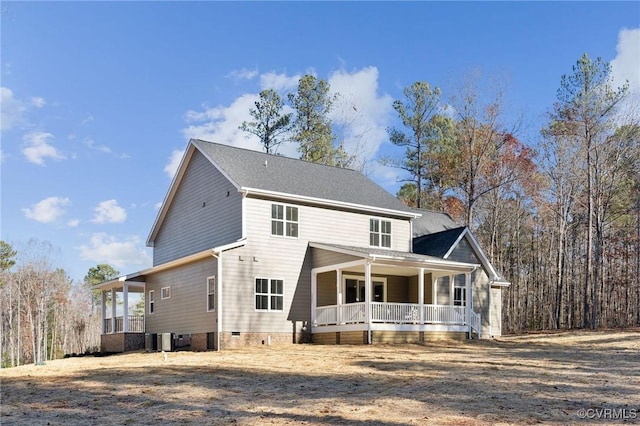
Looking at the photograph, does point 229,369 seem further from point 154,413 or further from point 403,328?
point 403,328

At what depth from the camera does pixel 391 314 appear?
889 inches

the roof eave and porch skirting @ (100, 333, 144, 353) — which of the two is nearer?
the roof eave

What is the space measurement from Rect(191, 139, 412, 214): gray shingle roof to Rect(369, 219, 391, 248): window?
0.69 meters


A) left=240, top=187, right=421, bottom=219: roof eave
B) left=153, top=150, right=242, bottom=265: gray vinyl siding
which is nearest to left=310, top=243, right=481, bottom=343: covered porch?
left=240, top=187, right=421, bottom=219: roof eave

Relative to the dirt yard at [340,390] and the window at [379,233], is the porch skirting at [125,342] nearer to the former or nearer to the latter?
the dirt yard at [340,390]

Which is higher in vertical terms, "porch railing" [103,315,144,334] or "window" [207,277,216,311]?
"window" [207,277,216,311]

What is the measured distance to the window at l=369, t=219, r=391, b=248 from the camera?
26.1 meters

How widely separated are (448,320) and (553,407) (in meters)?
14.4

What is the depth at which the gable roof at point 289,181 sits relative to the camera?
2356 cm

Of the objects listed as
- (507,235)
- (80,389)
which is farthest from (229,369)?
(507,235)

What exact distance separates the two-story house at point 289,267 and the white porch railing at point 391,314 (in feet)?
0.14

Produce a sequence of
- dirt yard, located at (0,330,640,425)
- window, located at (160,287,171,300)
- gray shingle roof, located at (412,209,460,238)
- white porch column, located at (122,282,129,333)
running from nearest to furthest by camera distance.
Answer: dirt yard, located at (0,330,640,425) < window, located at (160,287,171,300) < white porch column, located at (122,282,129,333) < gray shingle roof, located at (412,209,460,238)

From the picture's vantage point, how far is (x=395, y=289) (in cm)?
2609

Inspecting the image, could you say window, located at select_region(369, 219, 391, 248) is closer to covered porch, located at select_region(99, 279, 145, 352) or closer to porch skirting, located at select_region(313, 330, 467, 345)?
porch skirting, located at select_region(313, 330, 467, 345)
